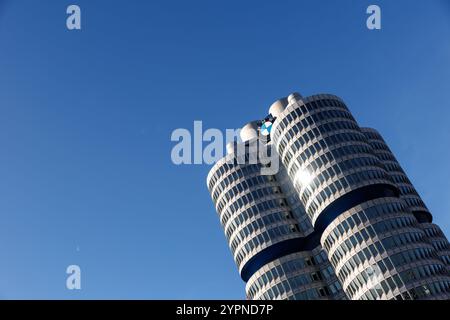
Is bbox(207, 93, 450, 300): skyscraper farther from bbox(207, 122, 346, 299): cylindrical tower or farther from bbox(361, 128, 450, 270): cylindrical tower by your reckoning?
bbox(361, 128, 450, 270): cylindrical tower

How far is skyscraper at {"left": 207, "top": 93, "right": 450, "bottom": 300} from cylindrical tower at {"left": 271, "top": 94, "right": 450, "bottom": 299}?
212mm

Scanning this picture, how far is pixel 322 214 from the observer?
10731 cm

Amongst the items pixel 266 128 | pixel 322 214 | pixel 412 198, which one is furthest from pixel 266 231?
pixel 412 198

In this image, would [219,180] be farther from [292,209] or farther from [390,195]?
[390,195]

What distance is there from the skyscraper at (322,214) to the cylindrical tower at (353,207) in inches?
8.4

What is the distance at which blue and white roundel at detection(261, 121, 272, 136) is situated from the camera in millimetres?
133375

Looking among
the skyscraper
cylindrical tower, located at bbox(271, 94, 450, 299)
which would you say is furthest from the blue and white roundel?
cylindrical tower, located at bbox(271, 94, 450, 299)

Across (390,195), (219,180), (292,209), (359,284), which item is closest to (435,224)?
(390,195)

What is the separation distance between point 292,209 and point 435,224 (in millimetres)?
41203

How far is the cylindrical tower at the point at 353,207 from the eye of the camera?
92062 mm

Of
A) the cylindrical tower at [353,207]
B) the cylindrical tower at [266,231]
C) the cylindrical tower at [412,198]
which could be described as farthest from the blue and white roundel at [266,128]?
the cylindrical tower at [412,198]

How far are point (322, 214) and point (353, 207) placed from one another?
320 inches

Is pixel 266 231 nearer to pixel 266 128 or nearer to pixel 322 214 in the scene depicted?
pixel 322 214

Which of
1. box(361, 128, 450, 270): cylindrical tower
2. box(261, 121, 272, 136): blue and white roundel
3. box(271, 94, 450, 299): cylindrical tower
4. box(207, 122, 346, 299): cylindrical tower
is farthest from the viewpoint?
box(261, 121, 272, 136): blue and white roundel
